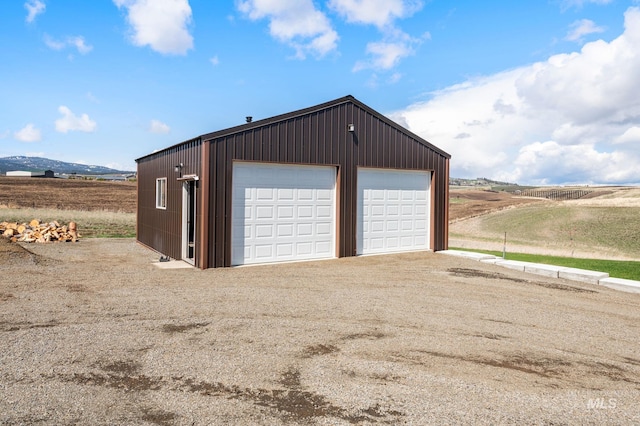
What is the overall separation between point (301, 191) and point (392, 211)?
10.8 feet

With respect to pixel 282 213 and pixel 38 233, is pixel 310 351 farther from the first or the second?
pixel 38 233

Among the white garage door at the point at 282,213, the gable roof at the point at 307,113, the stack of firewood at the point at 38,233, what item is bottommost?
the stack of firewood at the point at 38,233

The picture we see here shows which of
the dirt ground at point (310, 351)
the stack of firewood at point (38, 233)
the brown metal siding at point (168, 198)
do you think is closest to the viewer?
the dirt ground at point (310, 351)

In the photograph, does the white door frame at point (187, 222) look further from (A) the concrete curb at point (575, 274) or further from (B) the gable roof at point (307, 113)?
(A) the concrete curb at point (575, 274)

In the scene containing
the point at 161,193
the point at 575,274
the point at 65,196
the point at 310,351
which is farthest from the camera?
the point at 65,196

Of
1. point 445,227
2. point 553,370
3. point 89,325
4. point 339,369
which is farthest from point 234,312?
point 445,227

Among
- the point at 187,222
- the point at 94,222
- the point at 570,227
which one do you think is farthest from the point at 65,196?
the point at 570,227

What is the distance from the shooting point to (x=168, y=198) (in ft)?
45.6

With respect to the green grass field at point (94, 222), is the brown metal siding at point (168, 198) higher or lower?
higher

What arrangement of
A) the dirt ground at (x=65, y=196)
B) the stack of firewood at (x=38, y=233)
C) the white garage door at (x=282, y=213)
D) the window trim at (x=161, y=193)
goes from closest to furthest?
the white garage door at (x=282, y=213)
the window trim at (x=161, y=193)
the stack of firewood at (x=38, y=233)
the dirt ground at (x=65, y=196)

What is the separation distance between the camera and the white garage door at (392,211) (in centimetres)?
1377

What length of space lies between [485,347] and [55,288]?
7.43m

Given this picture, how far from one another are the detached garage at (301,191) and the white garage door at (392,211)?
0.10 feet

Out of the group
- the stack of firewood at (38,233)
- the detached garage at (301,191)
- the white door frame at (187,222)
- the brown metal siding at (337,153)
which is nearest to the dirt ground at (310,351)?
the detached garage at (301,191)
